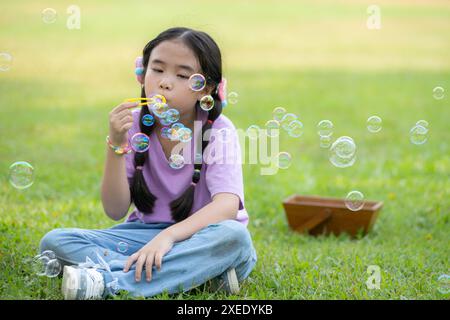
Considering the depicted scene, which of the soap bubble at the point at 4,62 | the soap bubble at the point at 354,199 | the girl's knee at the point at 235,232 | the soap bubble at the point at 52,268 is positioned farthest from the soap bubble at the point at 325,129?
the soap bubble at the point at 4,62

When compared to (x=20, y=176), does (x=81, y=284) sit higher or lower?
lower

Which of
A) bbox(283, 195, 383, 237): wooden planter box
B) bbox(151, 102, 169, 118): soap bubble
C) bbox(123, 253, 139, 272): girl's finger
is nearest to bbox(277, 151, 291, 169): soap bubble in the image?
bbox(283, 195, 383, 237): wooden planter box

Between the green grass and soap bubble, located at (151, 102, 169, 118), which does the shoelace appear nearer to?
the green grass

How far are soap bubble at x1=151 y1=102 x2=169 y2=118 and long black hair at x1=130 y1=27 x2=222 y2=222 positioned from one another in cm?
22

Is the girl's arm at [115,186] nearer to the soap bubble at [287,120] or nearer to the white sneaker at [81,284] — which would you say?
the white sneaker at [81,284]

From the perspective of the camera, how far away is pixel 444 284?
2818 millimetres

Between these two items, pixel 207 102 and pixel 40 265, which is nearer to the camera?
pixel 40 265

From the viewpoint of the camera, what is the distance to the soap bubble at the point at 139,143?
9.61 ft

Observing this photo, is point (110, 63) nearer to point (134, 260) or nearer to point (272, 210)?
point (272, 210)

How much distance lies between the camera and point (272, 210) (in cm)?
437

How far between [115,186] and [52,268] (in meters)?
0.41

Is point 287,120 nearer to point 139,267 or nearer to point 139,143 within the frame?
point 139,143

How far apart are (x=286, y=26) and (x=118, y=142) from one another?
1279 centimetres

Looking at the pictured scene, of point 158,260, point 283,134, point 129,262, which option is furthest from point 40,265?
point 283,134
